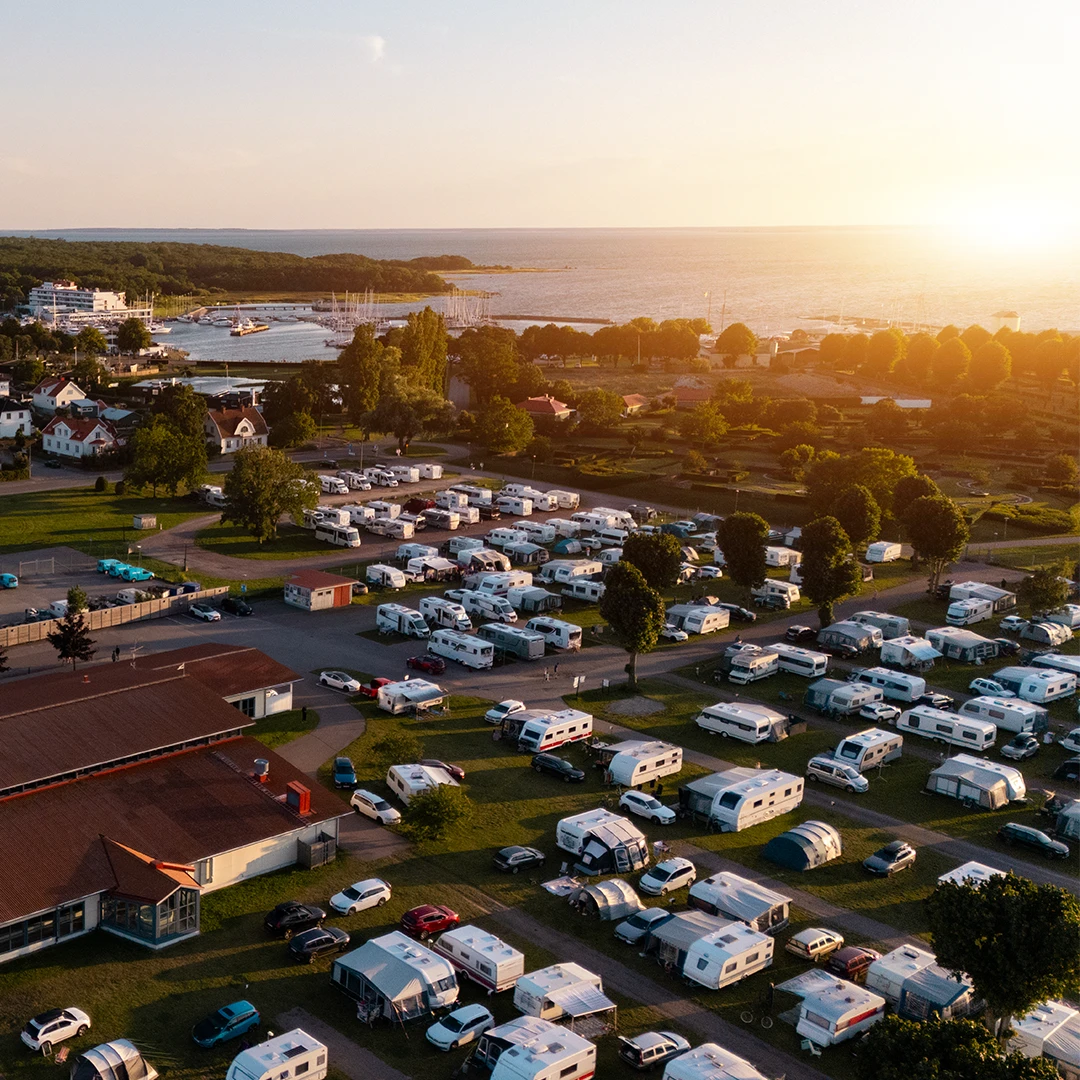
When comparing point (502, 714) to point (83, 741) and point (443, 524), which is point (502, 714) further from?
point (443, 524)

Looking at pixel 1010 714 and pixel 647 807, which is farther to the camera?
pixel 1010 714

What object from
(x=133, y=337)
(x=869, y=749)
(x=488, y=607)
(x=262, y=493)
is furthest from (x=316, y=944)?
(x=133, y=337)

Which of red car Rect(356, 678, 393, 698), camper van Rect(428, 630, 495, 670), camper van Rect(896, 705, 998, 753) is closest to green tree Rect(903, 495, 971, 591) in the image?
camper van Rect(896, 705, 998, 753)

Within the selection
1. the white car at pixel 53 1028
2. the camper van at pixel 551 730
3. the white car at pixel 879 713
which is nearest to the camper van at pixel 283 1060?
the white car at pixel 53 1028

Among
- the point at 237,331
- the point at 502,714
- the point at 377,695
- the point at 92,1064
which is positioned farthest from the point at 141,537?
the point at 237,331

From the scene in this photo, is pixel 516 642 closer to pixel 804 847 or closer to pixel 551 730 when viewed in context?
pixel 551 730
